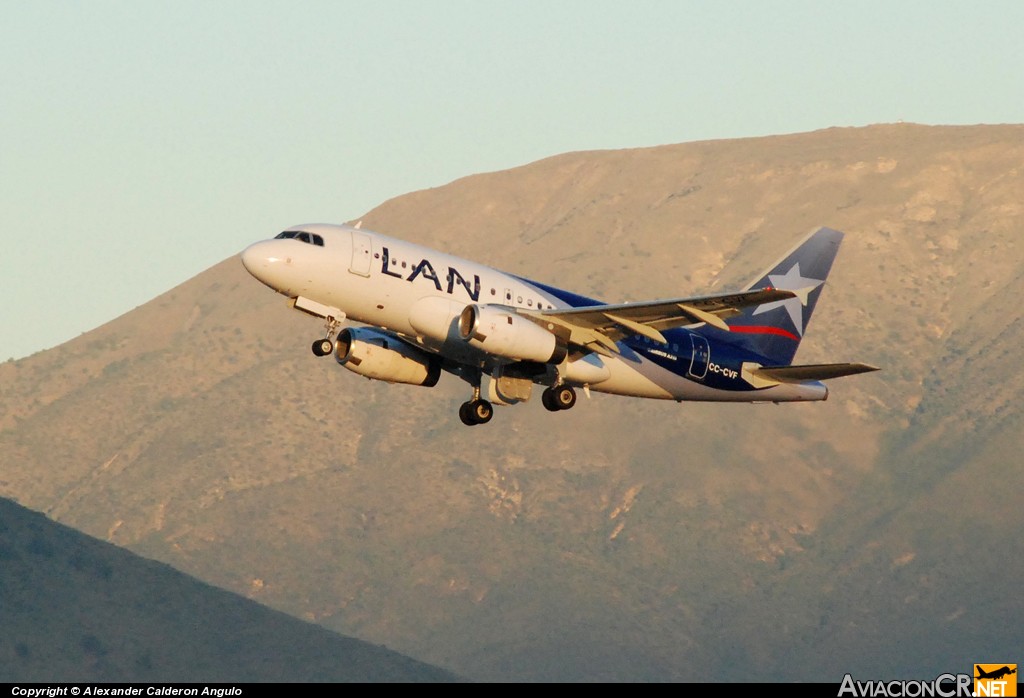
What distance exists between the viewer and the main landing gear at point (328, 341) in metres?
63.5

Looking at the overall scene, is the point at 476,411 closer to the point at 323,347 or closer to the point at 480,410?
the point at 480,410

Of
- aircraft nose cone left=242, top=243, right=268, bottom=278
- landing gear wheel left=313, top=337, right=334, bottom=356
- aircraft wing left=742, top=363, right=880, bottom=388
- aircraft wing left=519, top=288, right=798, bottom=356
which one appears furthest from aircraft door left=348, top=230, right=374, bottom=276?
aircraft wing left=742, top=363, right=880, bottom=388

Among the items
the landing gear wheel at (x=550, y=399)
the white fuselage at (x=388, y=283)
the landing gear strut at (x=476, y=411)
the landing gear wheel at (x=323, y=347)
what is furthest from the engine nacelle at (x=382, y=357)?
the landing gear wheel at (x=550, y=399)

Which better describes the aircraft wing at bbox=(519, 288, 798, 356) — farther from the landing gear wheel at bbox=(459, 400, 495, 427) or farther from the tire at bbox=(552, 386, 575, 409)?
the landing gear wheel at bbox=(459, 400, 495, 427)

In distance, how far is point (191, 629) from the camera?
15850 centimetres

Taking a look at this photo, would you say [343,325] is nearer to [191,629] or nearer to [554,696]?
[191,629]

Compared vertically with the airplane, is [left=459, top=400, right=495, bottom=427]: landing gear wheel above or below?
below

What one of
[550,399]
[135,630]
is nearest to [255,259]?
[550,399]

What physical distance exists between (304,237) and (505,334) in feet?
27.0

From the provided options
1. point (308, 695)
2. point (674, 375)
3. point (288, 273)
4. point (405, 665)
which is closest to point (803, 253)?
point (674, 375)

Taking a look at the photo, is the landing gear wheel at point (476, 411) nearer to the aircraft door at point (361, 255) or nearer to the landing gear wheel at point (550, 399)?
the landing gear wheel at point (550, 399)

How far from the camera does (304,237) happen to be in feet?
209

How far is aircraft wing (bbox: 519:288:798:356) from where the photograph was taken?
62.1 metres

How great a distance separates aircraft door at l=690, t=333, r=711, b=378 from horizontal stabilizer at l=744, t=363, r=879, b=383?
200 centimetres
